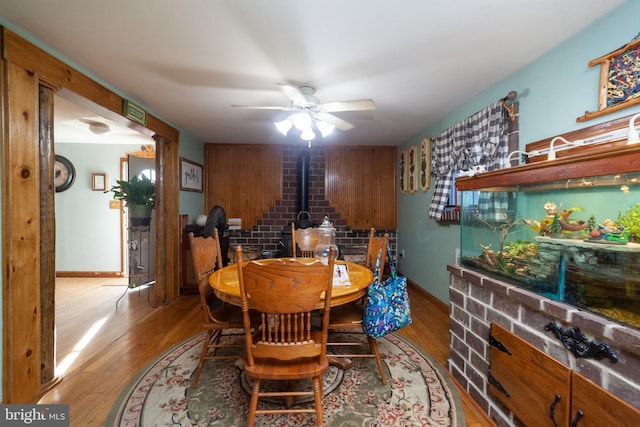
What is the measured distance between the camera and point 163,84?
2.21 metres

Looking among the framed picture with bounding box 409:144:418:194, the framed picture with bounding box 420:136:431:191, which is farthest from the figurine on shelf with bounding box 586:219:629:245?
the framed picture with bounding box 409:144:418:194

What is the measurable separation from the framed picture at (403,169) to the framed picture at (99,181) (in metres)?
4.84

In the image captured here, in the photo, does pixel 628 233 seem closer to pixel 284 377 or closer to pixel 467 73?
pixel 284 377

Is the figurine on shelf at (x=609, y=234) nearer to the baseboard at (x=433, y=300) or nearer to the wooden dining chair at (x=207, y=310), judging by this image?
the wooden dining chair at (x=207, y=310)

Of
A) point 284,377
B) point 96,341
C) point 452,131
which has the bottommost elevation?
point 96,341

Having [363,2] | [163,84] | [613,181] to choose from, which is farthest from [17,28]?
[613,181]

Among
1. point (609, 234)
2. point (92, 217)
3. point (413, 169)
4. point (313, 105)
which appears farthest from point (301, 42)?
point (92, 217)

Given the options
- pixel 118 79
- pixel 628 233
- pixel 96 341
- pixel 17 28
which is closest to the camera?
pixel 628 233

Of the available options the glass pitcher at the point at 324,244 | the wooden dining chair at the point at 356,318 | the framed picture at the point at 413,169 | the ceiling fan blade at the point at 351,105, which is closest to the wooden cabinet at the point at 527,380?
the wooden dining chair at the point at 356,318

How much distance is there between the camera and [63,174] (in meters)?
4.16

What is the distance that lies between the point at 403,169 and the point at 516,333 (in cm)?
320

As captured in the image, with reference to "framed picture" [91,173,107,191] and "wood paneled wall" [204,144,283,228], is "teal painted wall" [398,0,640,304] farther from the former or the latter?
"framed picture" [91,173,107,191]

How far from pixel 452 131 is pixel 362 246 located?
92.7 inches

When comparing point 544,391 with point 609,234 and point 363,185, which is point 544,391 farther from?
point 363,185
